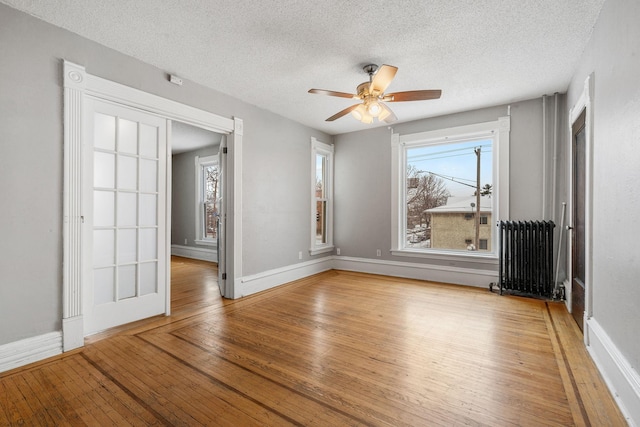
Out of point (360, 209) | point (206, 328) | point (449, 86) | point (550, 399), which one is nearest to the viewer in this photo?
point (550, 399)

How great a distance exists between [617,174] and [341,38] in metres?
2.24

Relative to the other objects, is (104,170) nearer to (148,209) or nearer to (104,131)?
(104,131)

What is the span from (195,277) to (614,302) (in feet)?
17.3

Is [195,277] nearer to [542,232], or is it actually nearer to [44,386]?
[44,386]

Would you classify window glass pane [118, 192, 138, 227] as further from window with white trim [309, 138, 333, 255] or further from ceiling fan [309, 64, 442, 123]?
window with white trim [309, 138, 333, 255]

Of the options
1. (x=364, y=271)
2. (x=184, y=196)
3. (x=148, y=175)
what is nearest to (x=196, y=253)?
(x=184, y=196)

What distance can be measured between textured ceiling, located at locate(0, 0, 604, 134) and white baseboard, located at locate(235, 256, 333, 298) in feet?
8.23

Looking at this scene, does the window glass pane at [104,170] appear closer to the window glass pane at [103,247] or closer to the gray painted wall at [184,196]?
the window glass pane at [103,247]

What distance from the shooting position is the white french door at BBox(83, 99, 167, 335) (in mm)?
2643

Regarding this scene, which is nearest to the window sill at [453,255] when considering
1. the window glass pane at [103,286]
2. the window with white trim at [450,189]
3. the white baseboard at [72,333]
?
the window with white trim at [450,189]

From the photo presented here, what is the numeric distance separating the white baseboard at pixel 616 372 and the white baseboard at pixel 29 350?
380 centimetres

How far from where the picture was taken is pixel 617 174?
6.17ft

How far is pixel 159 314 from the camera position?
3207mm

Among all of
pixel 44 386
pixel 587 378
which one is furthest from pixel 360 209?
pixel 44 386
